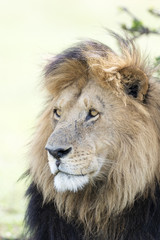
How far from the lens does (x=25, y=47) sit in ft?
92.2

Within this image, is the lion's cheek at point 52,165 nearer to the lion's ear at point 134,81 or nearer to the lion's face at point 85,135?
the lion's face at point 85,135

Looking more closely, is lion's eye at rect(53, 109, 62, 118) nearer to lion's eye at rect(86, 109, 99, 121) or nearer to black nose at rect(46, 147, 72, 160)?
lion's eye at rect(86, 109, 99, 121)

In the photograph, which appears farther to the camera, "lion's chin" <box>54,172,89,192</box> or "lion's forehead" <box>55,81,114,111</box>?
"lion's forehead" <box>55,81,114,111</box>

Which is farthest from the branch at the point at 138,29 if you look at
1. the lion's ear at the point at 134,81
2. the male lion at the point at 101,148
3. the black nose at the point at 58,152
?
the black nose at the point at 58,152

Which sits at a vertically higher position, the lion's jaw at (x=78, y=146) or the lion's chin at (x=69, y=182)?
the lion's jaw at (x=78, y=146)

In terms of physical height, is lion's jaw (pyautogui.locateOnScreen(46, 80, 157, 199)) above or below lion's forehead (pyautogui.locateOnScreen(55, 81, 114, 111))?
below

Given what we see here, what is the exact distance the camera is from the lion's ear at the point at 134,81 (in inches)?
164

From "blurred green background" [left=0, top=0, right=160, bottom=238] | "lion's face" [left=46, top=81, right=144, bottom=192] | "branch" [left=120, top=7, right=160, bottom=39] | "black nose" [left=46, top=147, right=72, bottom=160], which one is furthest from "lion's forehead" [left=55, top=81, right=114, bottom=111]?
"branch" [left=120, top=7, right=160, bottom=39]

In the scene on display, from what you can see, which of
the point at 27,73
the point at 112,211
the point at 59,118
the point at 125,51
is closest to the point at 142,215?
Answer: the point at 112,211

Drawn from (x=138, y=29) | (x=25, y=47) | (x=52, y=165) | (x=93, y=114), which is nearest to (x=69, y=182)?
(x=52, y=165)

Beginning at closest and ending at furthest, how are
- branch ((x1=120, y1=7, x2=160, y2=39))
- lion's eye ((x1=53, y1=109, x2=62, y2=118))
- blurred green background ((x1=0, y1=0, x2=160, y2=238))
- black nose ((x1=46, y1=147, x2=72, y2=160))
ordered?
1. black nose ((x1=46, y1=147, x2=72, y2=160))
2. lion's eye ((x1=53, y1=109, x2=62, y2=118))
3. branch ((x1=120, y1=7, x2=160, y2=39))
4. blurred green background ((x1=0, y1=0, x2=160, y2=238))

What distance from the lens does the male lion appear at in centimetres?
405

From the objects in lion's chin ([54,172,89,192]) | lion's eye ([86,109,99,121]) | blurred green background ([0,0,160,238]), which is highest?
lion's eye ([86,109,99,121])

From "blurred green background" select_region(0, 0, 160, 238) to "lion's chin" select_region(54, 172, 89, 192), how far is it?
1.16 meters
